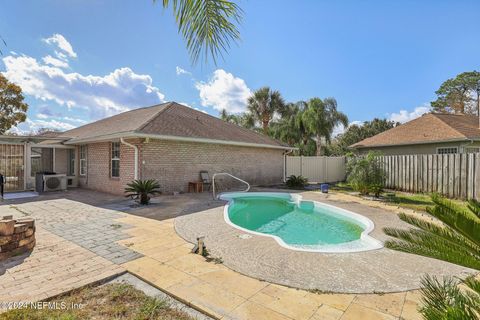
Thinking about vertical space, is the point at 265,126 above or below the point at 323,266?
above

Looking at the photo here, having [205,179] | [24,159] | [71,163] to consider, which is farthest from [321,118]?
[24,159]

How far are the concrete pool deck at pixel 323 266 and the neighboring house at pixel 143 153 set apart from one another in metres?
6.29

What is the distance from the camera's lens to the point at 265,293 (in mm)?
3301

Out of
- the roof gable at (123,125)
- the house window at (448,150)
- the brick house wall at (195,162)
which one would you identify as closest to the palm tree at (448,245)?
the brick house wall at (195,162)

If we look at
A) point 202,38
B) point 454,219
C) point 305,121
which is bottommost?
point 454,219

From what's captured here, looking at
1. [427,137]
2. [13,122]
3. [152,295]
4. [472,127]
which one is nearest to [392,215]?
[152,295]

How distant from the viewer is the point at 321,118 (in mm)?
26469

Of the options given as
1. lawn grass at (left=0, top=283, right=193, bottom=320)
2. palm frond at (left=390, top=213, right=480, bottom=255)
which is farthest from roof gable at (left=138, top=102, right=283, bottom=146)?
palm frond at (left=390, top=213, right=480, bottom=255)

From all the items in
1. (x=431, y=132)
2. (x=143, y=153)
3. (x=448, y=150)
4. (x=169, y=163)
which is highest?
(x=431, y=132)

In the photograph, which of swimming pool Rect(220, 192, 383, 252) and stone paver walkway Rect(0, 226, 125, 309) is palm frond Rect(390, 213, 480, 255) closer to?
swimming pool Rect(220, 192, 383, 252)

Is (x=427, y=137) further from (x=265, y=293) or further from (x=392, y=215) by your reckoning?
(x=265, y=293)

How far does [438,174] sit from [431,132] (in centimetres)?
663

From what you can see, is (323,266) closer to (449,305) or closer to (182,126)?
(449,305)

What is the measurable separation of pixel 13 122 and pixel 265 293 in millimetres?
32495
